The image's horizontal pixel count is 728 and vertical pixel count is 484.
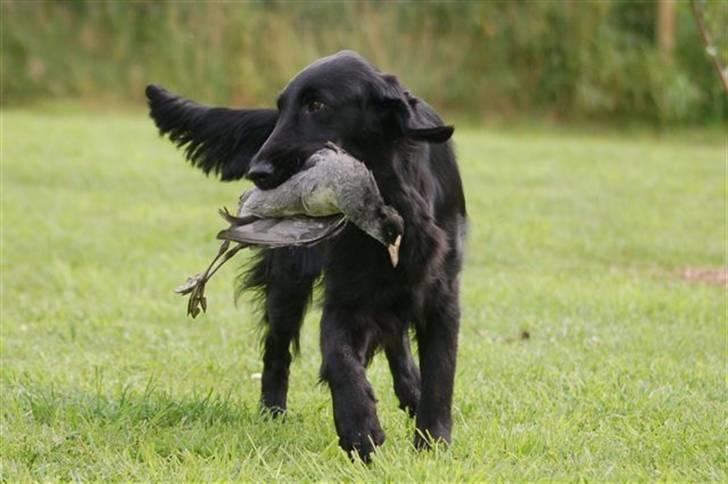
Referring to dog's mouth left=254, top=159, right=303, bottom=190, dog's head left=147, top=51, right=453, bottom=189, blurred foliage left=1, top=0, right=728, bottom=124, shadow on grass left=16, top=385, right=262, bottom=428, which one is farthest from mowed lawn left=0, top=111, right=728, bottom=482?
blurred foliage left=1, top=0, right=728, bottom=124

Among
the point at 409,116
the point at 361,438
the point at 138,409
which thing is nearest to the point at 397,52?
the point at 138,409

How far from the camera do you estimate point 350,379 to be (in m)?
3.94

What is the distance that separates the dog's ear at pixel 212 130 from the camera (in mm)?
4824

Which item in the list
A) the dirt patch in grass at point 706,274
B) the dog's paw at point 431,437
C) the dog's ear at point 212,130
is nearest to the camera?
the dog's paw at point 431,437

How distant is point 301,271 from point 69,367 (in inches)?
59.2

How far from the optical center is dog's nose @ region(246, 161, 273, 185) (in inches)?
157

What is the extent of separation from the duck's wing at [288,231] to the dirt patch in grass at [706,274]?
483 centimetres

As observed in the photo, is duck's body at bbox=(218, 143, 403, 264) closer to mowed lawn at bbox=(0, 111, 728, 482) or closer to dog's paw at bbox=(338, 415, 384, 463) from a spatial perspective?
dog's paw at bbox=(338, 415, 384, 463)

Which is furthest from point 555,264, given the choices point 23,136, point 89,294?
point 23,136

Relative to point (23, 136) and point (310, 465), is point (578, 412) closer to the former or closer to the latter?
point (310, 465)

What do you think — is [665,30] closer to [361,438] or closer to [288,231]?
[288,231]

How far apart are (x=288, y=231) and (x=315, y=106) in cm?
44

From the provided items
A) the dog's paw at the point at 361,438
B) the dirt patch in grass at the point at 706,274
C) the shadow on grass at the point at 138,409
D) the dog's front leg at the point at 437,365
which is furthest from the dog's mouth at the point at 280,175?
the dirt patch in grass at the point at 706,274

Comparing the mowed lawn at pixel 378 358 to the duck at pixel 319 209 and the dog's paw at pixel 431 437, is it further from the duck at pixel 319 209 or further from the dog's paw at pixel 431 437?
the duck at pixel 319 209
